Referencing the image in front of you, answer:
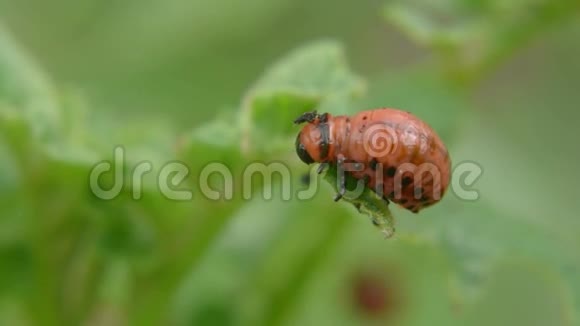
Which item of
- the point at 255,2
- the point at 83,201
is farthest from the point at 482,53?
the point at 255,2

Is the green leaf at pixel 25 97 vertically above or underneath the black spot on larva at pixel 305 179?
above

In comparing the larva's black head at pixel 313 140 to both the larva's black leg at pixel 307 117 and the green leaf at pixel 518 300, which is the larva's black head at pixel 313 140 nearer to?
the larva's black leg at pixel 307 117

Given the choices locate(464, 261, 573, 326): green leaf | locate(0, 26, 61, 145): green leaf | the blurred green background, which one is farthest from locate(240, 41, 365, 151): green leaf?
locate(464, 261, 573, 326): green leaf

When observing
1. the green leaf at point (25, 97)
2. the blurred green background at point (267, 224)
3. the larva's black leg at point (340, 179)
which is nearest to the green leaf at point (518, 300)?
the blurred green background at point (267, 224)

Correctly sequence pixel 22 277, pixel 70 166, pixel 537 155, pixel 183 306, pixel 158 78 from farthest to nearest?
pixel 537 155 < pixel 158 78 < pixel 183 306 < pixel 22 277 < pixel 70 166

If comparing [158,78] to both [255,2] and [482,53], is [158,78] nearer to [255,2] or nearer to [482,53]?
[255,2]

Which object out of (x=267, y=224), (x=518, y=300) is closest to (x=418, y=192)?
(x=267, y=224)

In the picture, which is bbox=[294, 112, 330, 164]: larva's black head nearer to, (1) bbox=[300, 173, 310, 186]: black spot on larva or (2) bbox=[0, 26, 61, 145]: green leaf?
(1) bbox=[300, 173, 310, 186]: black spot on larva
